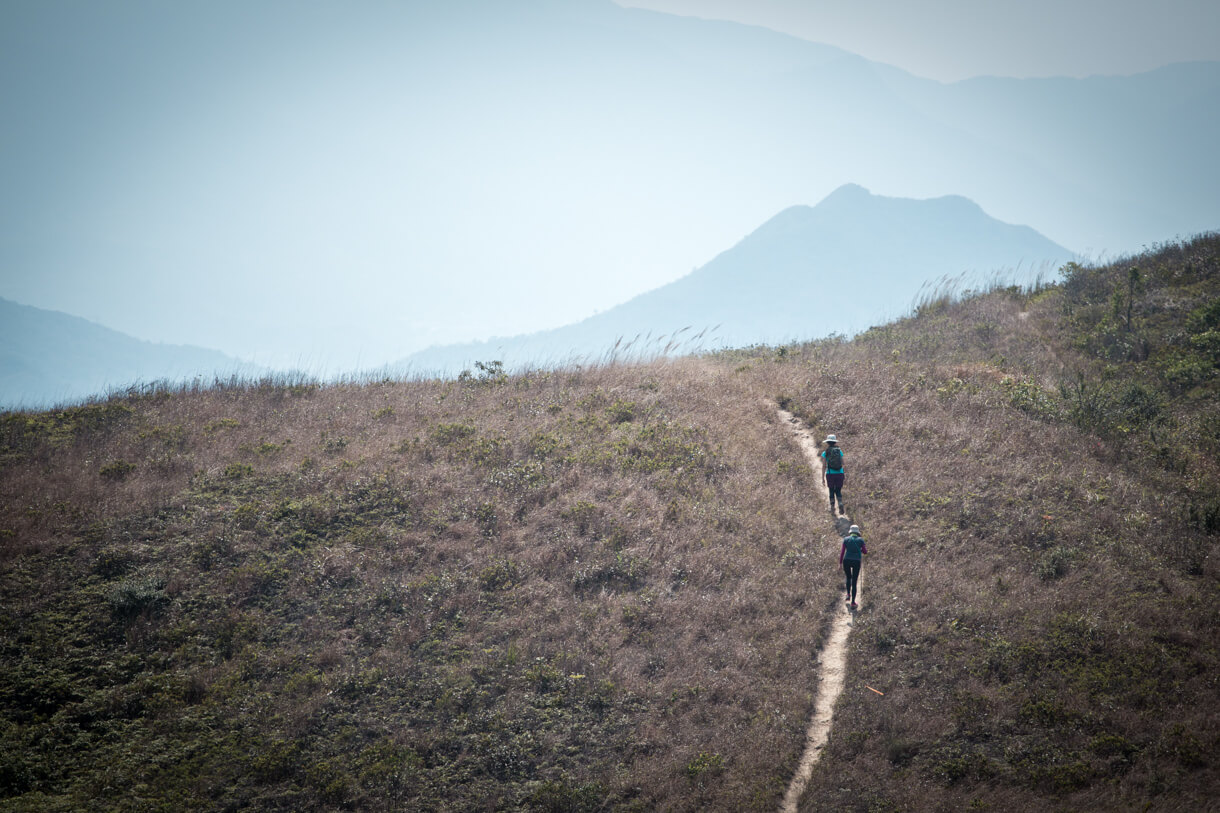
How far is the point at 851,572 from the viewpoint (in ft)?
45.4

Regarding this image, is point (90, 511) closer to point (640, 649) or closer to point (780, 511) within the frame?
point (640, 649)

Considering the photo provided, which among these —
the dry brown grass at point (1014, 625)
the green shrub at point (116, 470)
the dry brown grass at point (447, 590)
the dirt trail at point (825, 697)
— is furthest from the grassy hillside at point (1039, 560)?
A: the green shrub at point (116, 470)

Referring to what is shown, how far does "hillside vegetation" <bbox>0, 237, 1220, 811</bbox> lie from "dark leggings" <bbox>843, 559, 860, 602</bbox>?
1.87ft

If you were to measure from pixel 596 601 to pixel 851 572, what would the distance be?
5.77 m

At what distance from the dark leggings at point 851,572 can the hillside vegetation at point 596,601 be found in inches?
22.5

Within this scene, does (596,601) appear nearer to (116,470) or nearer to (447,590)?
(447,590)

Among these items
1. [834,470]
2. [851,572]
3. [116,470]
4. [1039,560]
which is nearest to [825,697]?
[851,572]

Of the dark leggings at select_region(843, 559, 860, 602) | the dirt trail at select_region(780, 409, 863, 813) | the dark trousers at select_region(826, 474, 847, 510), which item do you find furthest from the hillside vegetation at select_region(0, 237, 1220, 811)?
the dark leggings at select_region(843, 559, 860, 602)

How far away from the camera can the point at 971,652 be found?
38.6 feet

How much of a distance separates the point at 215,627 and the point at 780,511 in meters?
13.2

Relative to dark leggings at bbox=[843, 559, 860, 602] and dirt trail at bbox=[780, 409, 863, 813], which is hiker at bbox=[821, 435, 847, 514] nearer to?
dirt trail at bbox=[780, 409, 863, 813]

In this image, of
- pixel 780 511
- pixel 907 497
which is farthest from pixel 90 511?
pixel 907 497

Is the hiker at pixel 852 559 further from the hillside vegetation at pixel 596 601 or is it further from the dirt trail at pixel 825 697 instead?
the hillside vegetation at pixel 596 601

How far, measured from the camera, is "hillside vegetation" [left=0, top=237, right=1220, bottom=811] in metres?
9.45
